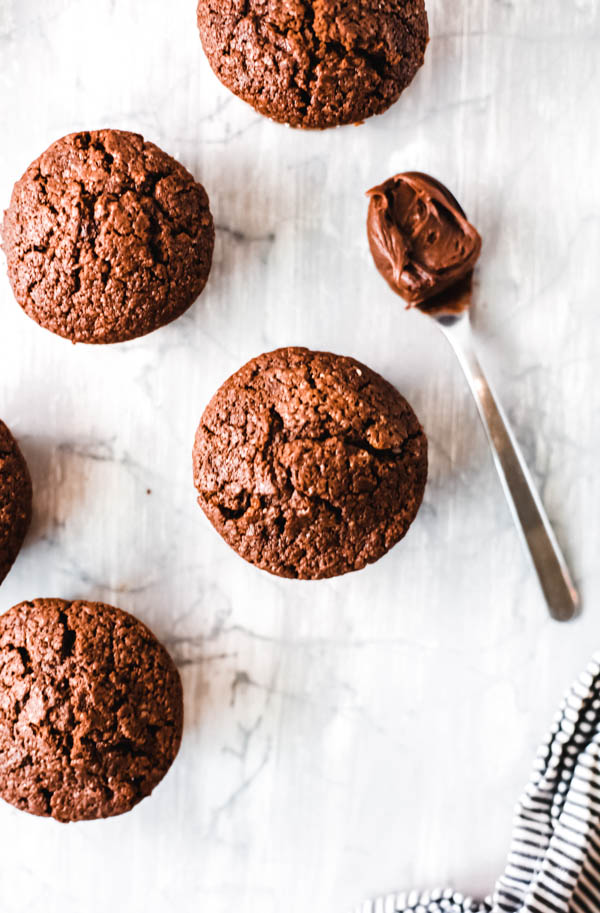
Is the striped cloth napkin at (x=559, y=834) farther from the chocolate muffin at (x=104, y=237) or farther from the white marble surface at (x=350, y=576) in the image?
the chocolate muffin at (x=104, y=237)

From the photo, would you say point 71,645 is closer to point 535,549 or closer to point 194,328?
point 194,328

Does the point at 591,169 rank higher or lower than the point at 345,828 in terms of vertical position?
higher

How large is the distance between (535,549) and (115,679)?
44.0 inches

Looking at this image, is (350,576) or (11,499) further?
(350,576)

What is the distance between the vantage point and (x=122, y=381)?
2.20 m

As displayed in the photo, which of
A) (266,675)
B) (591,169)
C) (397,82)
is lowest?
(266,675)

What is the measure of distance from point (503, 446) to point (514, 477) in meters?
0.09

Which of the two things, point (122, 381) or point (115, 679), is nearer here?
point (115, 679)

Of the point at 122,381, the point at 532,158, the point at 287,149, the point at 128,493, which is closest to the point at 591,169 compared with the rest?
the point at 532,158

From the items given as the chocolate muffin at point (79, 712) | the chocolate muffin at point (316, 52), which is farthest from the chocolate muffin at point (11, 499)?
the chocolate muffin at point (316, 52)

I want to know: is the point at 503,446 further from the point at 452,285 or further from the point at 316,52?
the point at 316,52

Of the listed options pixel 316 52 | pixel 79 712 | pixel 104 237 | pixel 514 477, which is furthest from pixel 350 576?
pixel 316 52

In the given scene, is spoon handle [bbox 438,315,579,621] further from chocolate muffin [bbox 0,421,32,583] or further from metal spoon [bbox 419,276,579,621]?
chocolate muffin [bbox 0,421,32,583]

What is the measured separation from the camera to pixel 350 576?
2.19 metres
